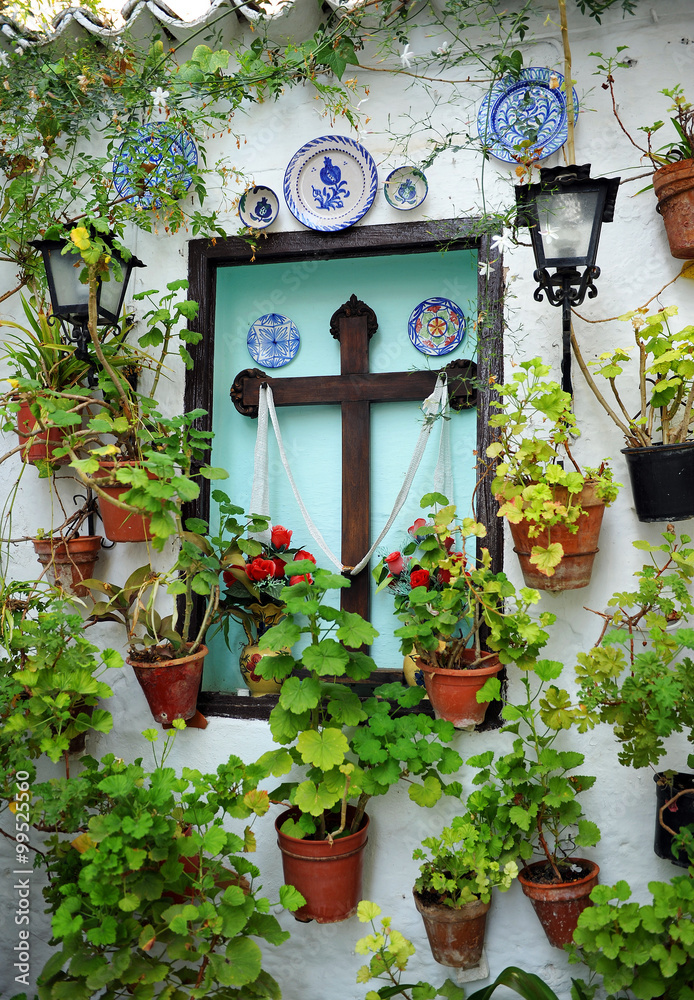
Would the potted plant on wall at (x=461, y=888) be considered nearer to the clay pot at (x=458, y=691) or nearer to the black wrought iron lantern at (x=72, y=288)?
the clay pot at (x=458, y=691)

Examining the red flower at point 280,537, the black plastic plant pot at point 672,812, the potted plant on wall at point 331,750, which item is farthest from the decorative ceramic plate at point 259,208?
the black plastic plant pot at point 672,812

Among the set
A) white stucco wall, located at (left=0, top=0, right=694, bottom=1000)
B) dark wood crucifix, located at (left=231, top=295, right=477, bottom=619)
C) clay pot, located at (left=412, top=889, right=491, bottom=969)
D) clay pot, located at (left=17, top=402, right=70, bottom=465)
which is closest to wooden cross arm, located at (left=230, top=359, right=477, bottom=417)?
dark wood crucifix, located at (left=231, top=295, right=477, bottom=619)

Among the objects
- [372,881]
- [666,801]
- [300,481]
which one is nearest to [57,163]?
[300,481]

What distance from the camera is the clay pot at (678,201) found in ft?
7.57

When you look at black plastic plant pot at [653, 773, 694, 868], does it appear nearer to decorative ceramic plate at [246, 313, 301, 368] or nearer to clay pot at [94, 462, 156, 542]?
clay pot at [94, 462, 156, 542]

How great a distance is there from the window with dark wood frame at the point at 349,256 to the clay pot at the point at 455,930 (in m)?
0.60

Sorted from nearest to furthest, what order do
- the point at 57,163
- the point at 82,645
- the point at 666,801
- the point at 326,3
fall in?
the point at 666,801, the point at 82,645, the point at 326,3, the point at 57,163

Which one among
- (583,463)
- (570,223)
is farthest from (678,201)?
(583,463)

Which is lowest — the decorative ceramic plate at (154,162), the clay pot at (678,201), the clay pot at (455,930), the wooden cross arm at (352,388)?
the clay pot at (455,930)

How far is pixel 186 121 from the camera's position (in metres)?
2.69

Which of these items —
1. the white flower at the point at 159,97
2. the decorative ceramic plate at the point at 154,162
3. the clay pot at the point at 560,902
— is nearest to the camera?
the clay pot at the point at 560,902

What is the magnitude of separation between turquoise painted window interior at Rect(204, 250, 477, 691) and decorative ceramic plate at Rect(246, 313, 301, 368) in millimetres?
34

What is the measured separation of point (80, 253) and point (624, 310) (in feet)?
6.33

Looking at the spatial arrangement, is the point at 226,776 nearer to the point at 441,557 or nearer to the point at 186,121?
the point at 441,557
